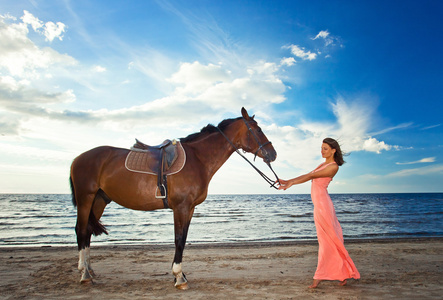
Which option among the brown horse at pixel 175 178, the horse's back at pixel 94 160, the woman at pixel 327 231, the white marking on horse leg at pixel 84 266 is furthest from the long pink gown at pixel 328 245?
the white marking on horse leg at pixel 84 266

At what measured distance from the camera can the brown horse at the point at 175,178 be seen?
12.9 feet

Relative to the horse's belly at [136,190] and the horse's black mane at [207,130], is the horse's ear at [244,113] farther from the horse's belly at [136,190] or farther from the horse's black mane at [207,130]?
the horse's belly at [136,190]

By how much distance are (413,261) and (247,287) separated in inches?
170

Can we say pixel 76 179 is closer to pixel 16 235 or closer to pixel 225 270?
pixel 225 270

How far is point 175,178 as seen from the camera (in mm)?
3967

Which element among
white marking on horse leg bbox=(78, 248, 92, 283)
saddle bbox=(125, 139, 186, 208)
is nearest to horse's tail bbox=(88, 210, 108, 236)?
white marking on horse leg bbox=(78, 248, 92, 283)

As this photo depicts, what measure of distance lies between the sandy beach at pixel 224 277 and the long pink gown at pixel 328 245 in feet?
0.70

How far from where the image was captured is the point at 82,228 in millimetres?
4211

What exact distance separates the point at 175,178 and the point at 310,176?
73.3 inches

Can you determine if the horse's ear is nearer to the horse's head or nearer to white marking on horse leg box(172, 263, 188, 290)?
the horse's head

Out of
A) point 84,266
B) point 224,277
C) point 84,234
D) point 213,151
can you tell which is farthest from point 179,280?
point 213,151

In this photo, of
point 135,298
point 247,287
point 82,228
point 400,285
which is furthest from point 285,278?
point 82,228

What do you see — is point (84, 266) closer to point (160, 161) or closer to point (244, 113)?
point (160, 161)

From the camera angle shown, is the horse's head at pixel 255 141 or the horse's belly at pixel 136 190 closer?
the horse's belly at pixel 136 190
